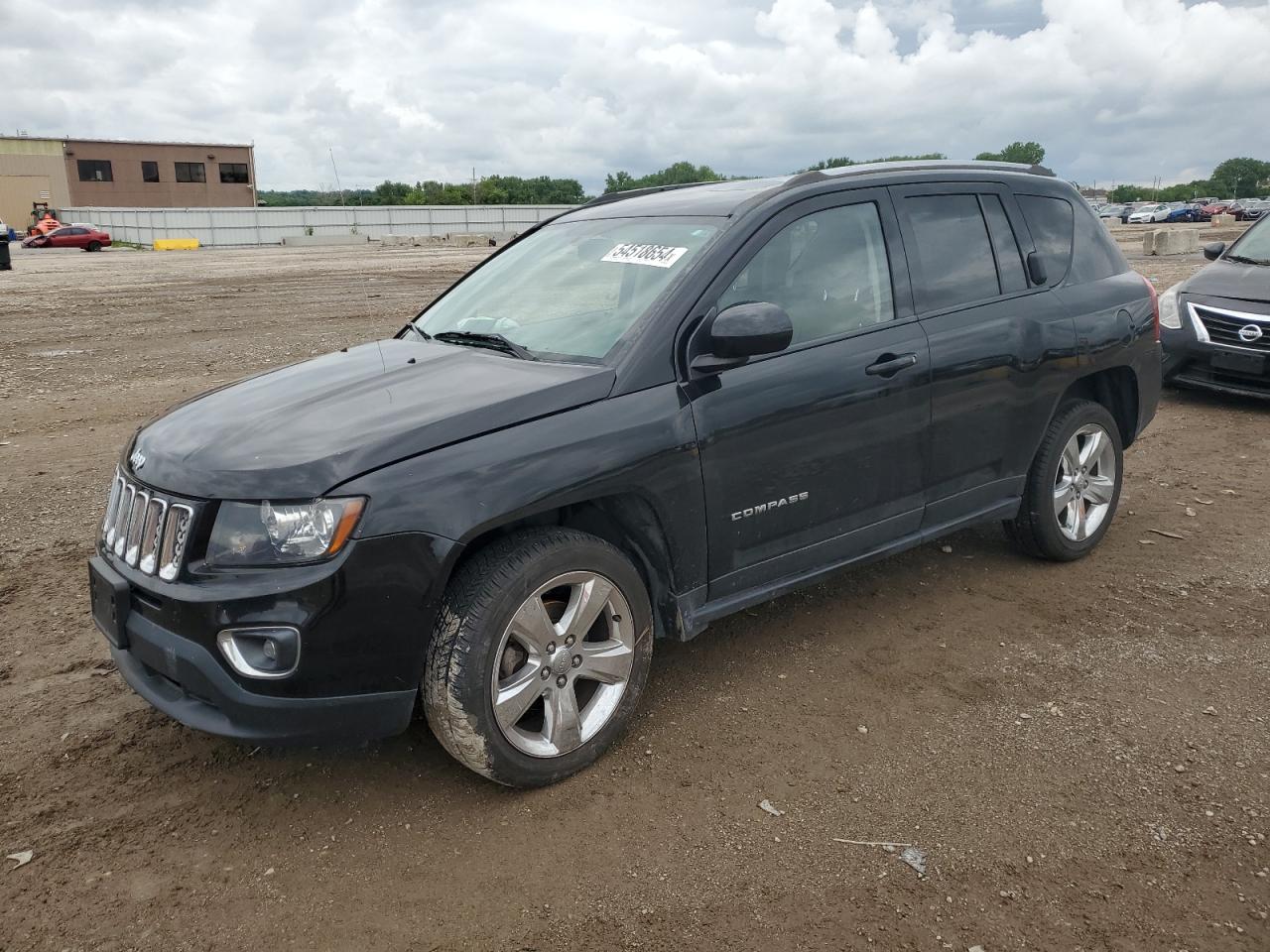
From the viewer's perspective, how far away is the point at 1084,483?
510 centimetres

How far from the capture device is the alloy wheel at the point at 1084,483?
4.96 m

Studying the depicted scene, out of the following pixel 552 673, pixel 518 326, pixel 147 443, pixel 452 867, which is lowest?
pixel 452 867

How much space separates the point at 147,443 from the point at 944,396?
119 inches

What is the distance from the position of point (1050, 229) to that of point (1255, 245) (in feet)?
19.5

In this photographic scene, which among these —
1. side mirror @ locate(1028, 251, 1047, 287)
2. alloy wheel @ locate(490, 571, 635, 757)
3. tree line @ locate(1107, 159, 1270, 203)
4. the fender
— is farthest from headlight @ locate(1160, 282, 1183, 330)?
tree line @ locate(1107, 159, 1270, 203)

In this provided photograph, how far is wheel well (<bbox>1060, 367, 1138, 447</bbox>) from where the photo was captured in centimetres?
512

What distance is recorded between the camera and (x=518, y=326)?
401 centimetres

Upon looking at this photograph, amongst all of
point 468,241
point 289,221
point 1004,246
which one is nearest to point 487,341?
point 1004,246

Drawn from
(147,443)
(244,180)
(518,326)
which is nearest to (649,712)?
(518,326)

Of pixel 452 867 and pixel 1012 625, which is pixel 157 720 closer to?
pixel 452 867

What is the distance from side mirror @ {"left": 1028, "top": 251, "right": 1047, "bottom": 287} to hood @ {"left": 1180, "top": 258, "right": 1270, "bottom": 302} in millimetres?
4886

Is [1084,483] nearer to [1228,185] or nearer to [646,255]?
[646,255]

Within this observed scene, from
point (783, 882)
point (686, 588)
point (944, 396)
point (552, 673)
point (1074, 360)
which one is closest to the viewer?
point (783, 882)

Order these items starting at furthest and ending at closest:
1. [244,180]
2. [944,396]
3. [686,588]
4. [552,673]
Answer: [244,180] → [944,396] → [686,588] → [552,673]
